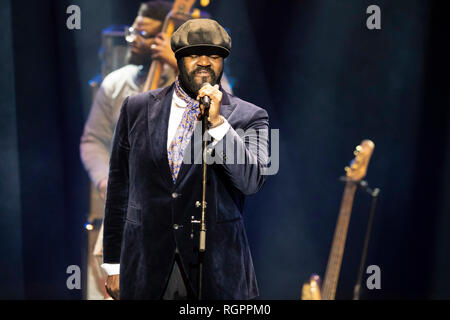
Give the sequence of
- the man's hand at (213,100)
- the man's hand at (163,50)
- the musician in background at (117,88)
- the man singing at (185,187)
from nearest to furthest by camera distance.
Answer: the man's hand at (213,100) < the man singing at (185,187) < the man's hand at (163,50) < the musician in background at (117,88)

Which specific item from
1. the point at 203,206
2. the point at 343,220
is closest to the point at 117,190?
the point at 203,206

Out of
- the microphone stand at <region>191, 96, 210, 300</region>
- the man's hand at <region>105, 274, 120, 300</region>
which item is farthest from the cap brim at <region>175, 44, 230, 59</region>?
the man's hand at <region>105, 274, 120, 300</region>

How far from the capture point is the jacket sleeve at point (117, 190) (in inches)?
83.7

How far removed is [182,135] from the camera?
2.04 meters

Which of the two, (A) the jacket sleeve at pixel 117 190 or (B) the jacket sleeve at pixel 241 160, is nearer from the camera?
(B) the jacket sleeve at pixel 241 160

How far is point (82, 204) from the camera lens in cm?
409

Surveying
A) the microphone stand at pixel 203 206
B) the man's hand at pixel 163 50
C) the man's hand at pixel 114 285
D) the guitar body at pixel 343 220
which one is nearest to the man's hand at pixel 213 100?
the microphone stand at pixel 203 206

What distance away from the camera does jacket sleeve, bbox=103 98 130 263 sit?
6.97 ft

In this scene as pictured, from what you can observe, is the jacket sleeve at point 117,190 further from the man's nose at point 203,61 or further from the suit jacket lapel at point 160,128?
the man's nose at point 203,61

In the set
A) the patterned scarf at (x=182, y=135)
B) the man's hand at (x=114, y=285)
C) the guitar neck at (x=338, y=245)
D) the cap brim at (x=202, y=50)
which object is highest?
the cap brim at (x=202, y=50)
